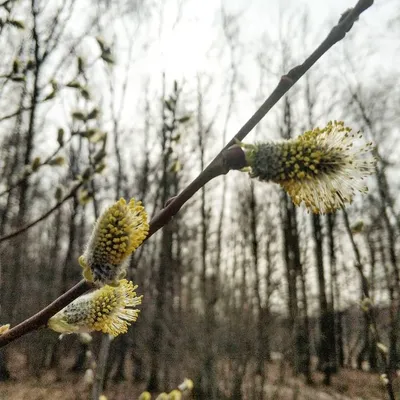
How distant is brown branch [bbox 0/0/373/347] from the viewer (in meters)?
0.81

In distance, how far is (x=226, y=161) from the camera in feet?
2.66

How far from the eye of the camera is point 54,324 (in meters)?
0.96

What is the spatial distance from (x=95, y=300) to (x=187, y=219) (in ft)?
55.5

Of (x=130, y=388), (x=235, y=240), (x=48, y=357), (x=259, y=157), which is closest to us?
(x=259, y=157)

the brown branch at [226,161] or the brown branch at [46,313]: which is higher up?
the brown branch at [226,161]

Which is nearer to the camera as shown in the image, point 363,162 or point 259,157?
point 259,157

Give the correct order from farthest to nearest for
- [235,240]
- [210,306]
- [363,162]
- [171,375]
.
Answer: [235,240] → [171,375] → [210,306] → [363,162]

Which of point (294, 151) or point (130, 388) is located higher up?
point (294, 151)

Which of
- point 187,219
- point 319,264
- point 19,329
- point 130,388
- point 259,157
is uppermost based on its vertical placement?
point 187,219

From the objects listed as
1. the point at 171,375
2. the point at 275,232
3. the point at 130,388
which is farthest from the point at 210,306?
the point at 275,232

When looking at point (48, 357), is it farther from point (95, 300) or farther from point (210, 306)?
point (95, 300)

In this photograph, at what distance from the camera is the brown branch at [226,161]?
2.65 feet

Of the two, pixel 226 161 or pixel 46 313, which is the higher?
pixel 226 161

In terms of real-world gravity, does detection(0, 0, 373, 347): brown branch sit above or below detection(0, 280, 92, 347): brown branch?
above
